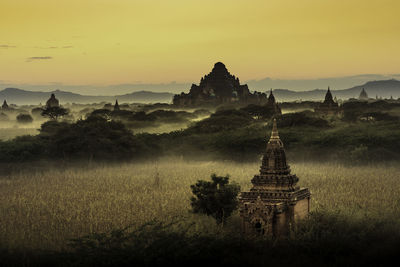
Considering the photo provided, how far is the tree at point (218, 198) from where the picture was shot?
91.1ft

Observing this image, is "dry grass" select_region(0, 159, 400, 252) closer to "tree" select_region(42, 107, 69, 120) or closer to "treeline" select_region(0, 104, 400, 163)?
"treeline" select_region(0, 104, 400, 163)

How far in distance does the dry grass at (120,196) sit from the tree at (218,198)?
0.71 m

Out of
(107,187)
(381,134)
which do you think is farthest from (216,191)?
(381,134)

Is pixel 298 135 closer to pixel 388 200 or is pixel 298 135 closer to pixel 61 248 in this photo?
pixel 388 200

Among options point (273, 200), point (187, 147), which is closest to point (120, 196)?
point (273, 200)

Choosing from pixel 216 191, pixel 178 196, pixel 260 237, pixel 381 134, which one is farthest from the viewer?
pixel 381 134

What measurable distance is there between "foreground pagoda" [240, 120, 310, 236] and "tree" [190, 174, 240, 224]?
242cm

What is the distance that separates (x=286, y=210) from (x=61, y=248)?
8.56 meters

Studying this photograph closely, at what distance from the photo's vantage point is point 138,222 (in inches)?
1148

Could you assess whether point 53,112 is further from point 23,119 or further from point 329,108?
point 329,108

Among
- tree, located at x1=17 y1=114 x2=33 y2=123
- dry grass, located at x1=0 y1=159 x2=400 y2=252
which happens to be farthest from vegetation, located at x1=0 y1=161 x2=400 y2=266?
tree, located at x1=17 y1=114 x2=33 y2=123

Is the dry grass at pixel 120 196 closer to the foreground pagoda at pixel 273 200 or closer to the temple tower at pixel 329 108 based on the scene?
the foreground pagoda at pixel 273 200

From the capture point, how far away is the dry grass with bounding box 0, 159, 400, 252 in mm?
29172

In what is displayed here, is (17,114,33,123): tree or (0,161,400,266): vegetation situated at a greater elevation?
(17,114,33,123): tree
